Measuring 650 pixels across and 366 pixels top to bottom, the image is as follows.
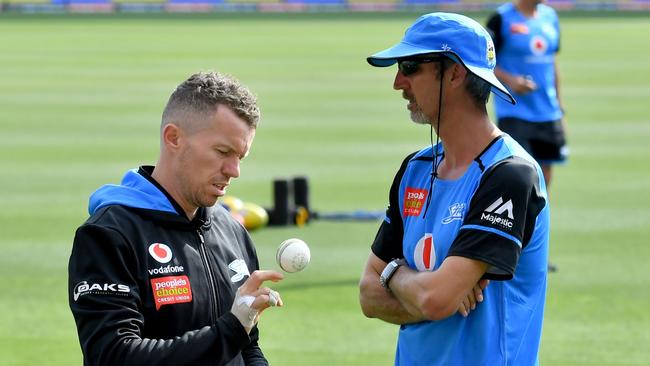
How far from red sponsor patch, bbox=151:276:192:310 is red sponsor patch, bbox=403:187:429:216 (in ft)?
3.14

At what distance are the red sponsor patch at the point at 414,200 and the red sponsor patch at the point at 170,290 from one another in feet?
3.14

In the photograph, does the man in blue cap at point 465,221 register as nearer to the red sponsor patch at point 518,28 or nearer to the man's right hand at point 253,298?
the man's right hand at point 253,298

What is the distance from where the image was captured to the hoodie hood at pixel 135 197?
4363 millimetres

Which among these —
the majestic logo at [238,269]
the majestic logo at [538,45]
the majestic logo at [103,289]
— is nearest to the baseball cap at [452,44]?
the majestic logo at [238,269]

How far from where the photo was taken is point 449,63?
4.61 meters

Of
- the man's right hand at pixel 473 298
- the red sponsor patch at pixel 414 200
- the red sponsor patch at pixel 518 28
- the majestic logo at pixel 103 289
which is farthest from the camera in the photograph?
the red sponsor patch at pixel 518 28

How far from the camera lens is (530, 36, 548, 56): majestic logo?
38.1ft

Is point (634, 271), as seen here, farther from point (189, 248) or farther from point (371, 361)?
point (189, 248)

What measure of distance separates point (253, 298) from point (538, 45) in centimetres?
798

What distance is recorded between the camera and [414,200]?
476cm

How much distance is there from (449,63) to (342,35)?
115ft

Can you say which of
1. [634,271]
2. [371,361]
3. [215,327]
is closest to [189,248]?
[215,327]

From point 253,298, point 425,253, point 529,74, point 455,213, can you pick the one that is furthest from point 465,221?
point 529,74

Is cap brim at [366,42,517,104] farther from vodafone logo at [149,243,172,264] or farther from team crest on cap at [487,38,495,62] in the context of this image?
vodafone logo at [149,243,172,264]
